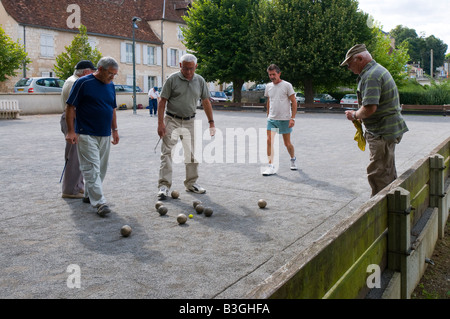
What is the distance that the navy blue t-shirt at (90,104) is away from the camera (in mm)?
6301

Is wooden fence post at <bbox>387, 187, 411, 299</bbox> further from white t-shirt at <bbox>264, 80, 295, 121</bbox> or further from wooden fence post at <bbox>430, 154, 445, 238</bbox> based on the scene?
white t-shirt at <bbox>264, 80, 295, 121</bbox>

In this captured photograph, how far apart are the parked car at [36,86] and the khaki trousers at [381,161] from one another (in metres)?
28.3

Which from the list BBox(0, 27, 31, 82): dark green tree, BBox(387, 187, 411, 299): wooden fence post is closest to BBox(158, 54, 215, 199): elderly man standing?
BBox(387, 187, 411, 299): wooden fence post

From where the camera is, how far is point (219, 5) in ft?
130

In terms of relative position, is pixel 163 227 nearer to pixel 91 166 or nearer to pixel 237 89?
pixel 91 166

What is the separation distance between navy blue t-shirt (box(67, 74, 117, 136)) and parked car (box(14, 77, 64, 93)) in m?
26.3

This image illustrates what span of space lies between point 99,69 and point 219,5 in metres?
35.1

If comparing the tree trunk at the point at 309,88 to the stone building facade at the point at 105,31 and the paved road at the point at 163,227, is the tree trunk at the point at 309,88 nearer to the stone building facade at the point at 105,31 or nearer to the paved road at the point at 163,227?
the stone building facade at the point at 105,31

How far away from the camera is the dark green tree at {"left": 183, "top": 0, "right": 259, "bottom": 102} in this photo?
38.3m

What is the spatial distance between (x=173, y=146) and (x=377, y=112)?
317 cm

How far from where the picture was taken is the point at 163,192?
727cm

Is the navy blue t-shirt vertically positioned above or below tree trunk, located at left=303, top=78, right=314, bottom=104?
below

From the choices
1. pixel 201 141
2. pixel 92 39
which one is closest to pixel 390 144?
pixel 201 141

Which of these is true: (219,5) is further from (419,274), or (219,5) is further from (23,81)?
(419,274)
